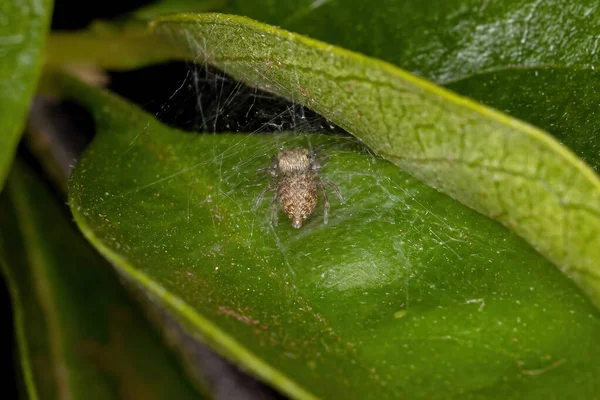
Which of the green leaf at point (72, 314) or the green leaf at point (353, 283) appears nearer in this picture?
the green leaf at point (353, 283)

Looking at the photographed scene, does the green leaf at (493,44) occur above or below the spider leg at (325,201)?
above

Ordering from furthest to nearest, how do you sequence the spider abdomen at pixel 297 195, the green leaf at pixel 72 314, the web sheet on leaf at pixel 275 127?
the green leaf at pixel 72 314, the spider abdomen at pixel 297 195, the web sheet on leaf at pixel 275 127

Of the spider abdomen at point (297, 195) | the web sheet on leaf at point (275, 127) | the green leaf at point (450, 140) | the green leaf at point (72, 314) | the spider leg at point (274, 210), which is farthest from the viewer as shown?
the green leaf at point (72, 314)

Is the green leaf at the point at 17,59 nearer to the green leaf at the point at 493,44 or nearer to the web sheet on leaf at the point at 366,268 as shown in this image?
the web sheet on leaf at the point at 366,268

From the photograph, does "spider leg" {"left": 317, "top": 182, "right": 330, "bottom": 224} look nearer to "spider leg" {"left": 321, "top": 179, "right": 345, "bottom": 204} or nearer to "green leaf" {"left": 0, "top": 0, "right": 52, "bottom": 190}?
"spider leg" {"left": 321, "top": 179, "right": 345, "bottom": 204}

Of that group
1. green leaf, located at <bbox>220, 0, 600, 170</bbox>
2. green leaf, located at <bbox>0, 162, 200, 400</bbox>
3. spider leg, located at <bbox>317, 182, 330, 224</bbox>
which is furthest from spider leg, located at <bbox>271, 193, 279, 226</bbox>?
green leaf, located at <bbox>0, 162, 200, 400</bbox>

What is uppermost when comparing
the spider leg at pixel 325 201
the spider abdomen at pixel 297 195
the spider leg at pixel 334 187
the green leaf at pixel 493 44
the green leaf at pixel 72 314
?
the green leaf at pixel 493 44

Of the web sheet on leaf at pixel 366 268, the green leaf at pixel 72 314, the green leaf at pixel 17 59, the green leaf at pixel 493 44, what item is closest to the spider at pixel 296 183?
the web sheet on leaf at pixel 366 268

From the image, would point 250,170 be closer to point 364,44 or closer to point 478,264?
point 364,44
